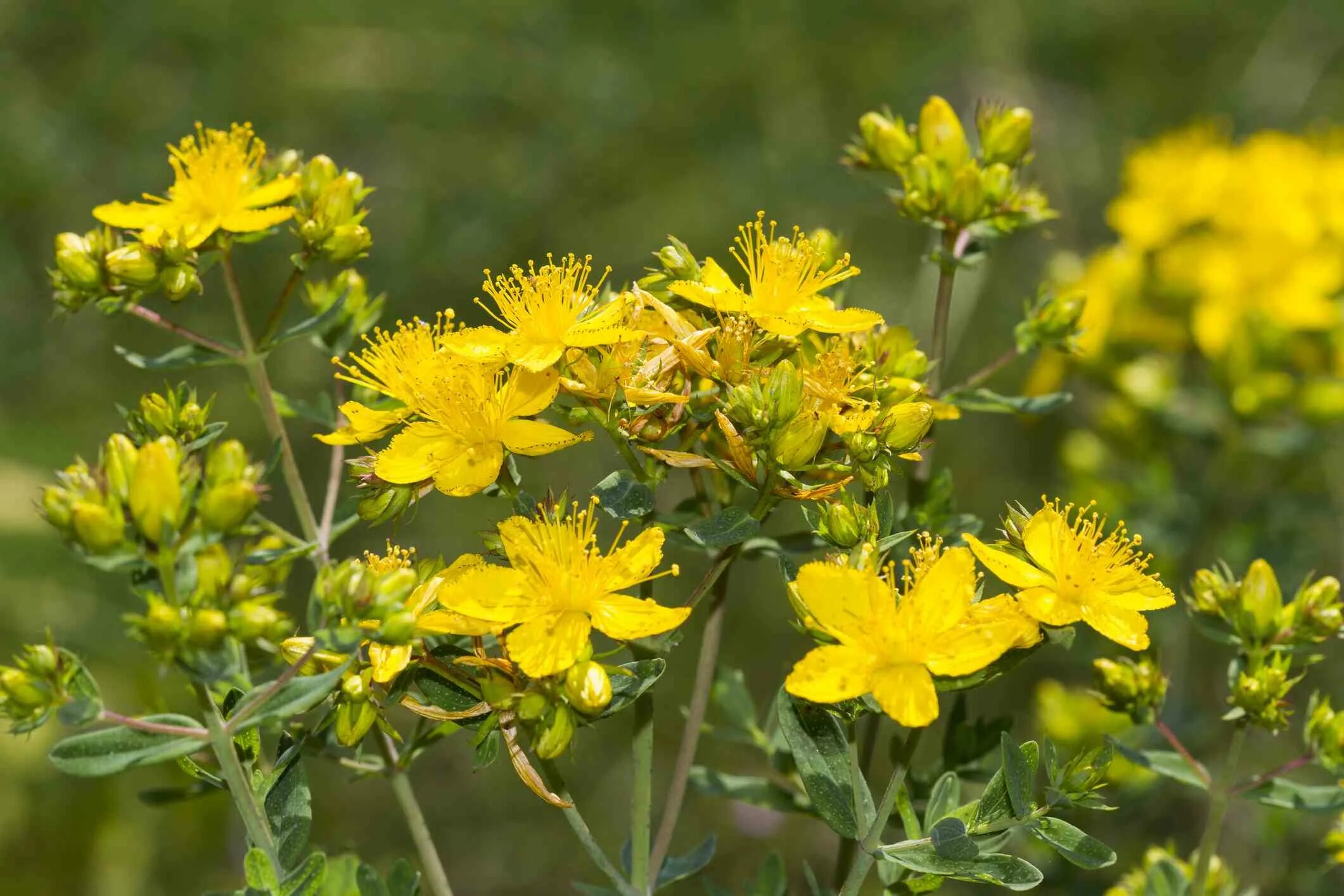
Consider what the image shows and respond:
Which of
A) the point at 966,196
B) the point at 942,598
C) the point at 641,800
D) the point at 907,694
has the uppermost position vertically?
the point at 966,196

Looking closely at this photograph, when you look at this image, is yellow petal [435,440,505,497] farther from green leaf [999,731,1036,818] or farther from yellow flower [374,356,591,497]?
green leaf [999,731,1036,818]

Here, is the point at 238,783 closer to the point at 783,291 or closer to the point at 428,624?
the point at 428,624

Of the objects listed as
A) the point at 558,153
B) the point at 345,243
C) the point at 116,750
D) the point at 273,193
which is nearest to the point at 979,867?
the point at 116,750

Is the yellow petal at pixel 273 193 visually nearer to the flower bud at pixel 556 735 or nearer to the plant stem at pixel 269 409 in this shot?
the plant stem at pixel 269 409

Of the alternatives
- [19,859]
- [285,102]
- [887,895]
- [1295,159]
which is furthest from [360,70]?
[887,895]

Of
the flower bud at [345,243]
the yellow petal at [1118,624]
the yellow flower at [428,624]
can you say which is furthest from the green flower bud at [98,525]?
the yellow petal at [1118,624]

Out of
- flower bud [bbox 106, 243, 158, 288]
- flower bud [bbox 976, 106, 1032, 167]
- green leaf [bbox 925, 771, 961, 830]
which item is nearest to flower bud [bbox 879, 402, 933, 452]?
green leaf [bbox 925, 771, 961, 830]
